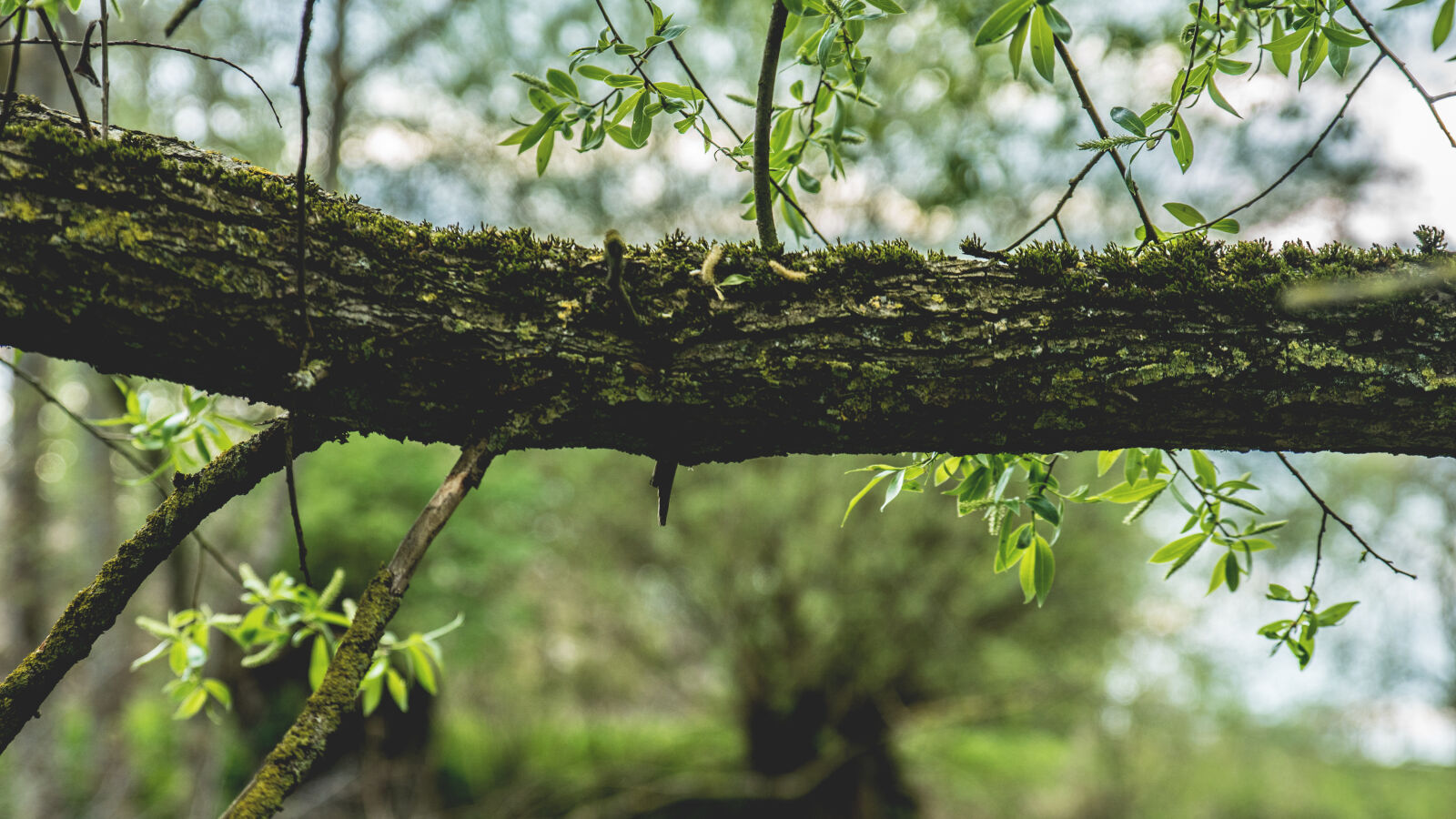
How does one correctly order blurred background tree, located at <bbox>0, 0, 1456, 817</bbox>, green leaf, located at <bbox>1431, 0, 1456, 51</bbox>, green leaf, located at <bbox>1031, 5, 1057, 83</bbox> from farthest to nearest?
1. blurred background tree, located at <bbox>0, 0, 1456, 817</bbox>
2. green leaf, located at <bbox>1031, 5, 1057, 83</bbox>
3. green leaf, located at <bbox>1431, 0, 1456, 51</bbox>

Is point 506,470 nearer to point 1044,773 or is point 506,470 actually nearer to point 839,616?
point 839,616

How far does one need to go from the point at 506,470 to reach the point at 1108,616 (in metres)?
4.51

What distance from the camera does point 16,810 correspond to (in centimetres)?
442

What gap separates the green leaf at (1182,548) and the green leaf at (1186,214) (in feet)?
1.49

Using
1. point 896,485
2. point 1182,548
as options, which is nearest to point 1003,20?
point 896,485

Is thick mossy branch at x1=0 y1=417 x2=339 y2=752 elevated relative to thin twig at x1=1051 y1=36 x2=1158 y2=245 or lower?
lower

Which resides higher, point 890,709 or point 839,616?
point 839,616

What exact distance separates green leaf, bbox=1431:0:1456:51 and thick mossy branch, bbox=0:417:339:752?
123 centimetres

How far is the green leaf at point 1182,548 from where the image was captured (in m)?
1.15

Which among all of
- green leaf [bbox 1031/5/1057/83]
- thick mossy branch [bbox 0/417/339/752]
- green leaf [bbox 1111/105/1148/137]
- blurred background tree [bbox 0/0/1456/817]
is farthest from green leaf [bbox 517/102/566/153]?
blurred background tree [bbox 0/0/1456/817]

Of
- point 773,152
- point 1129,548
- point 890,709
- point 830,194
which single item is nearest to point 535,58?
point 830,194

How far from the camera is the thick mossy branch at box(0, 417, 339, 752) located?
2.29ft

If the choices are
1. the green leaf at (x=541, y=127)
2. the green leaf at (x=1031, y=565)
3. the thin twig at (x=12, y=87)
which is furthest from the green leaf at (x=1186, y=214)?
the thin twig at (x=12, y=87)

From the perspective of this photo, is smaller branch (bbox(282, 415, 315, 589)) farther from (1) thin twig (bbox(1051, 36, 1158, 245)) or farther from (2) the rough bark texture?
(1) thin twig (bbox(1051, 36, 1158, 245))
